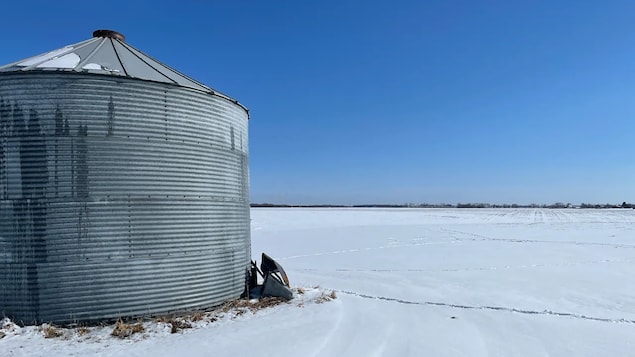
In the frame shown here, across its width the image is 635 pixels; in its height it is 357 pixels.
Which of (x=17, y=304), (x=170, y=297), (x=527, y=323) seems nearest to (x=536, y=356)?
(x=527, y=323)

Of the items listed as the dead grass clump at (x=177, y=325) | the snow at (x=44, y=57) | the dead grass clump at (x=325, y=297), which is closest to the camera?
the dead grass clump at (x=177, y=325)

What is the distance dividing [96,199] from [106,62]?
114 inches

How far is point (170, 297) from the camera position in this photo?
873cm

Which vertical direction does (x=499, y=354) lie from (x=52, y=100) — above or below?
below

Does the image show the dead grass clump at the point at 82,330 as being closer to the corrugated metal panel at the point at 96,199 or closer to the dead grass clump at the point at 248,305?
the corrugated metal panel at the point at 96,199

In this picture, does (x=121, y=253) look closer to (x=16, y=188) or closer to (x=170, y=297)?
(x=170, y=297)

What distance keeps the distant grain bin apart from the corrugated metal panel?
0.06ft

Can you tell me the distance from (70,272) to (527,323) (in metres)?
8.39

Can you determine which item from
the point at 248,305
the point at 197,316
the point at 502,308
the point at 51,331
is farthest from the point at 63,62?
the point at 502,308

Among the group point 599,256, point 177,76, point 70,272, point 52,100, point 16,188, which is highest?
point 177,76

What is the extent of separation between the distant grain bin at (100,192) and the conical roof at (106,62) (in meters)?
0.06

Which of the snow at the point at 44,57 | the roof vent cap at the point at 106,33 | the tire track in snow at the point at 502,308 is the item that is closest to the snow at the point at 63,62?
the snow at the point at 44,57

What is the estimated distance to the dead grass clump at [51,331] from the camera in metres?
7.46

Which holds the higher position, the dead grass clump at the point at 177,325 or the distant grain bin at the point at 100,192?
the distant grain bin at the point at 100,192
